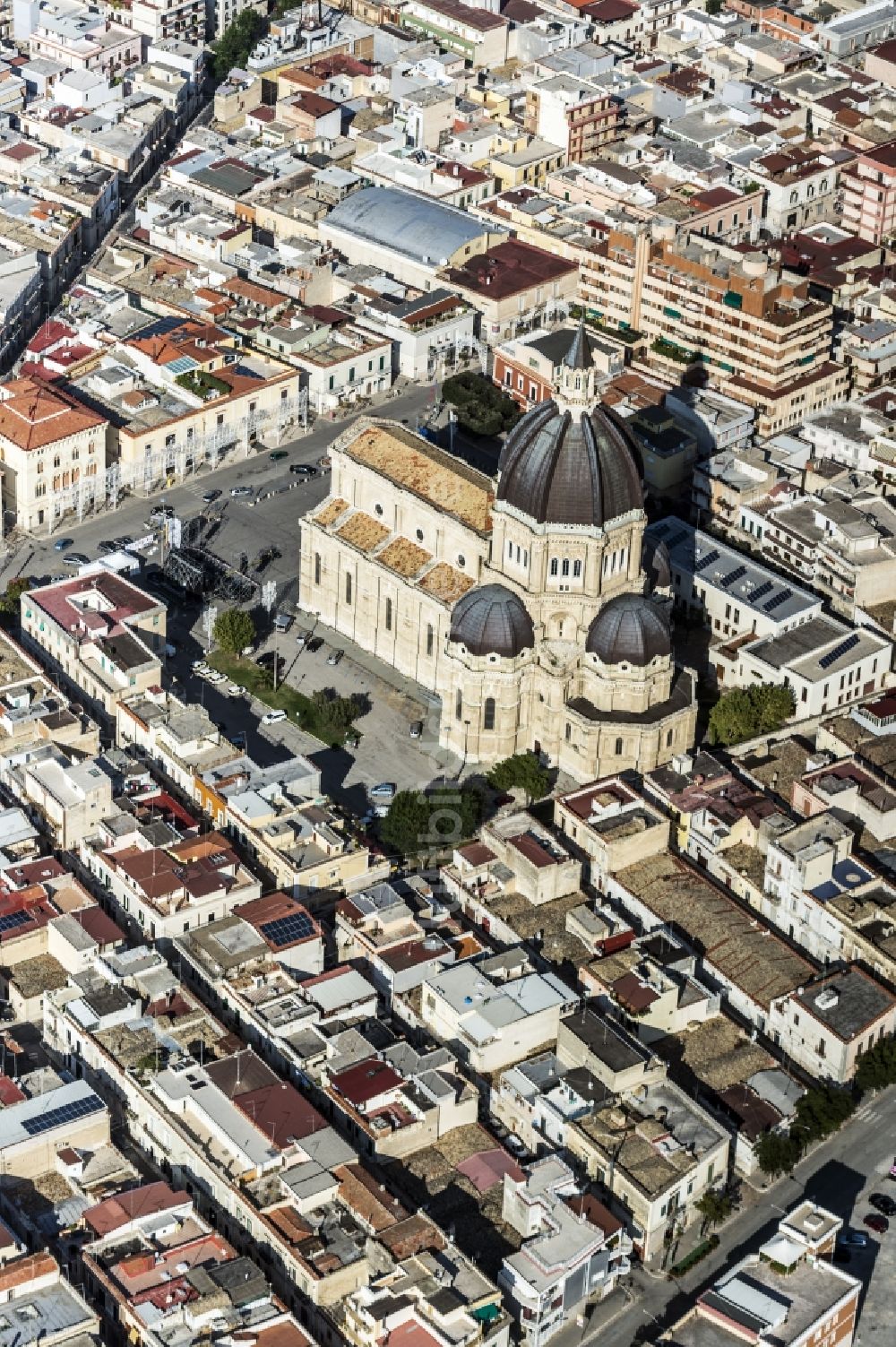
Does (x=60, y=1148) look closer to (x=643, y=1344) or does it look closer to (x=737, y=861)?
(x=643, y=1344)

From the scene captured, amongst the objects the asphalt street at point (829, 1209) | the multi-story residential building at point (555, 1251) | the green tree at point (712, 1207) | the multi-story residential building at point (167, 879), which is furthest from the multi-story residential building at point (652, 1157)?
the multi-story residential building at point (167, 879)

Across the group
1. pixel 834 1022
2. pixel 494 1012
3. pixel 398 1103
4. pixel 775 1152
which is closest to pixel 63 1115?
pixel 398 1103

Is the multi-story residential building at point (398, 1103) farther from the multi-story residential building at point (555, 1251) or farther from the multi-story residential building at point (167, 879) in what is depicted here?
the multi-story residential building at point (167, 879)

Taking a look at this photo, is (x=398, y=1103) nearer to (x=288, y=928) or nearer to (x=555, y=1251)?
(x=555, y=1251)

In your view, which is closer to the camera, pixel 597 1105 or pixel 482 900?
pixel 597 1105

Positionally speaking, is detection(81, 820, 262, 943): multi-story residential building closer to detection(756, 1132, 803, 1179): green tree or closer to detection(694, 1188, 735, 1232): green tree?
detection(694, 1188, 735, 1232): green tree

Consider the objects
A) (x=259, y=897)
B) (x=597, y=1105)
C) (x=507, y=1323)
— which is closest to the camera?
(x=507, y=1323)

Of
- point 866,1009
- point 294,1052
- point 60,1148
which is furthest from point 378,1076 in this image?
point 866,1009

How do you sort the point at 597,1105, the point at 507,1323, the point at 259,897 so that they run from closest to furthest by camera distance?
the point at 507,1323 → the point at 597,1105 → the point at 259,897
